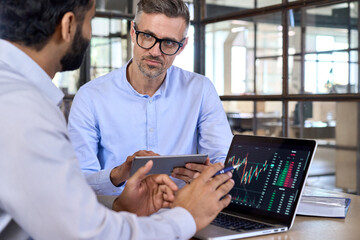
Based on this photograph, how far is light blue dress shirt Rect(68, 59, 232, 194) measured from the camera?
7.96 ft

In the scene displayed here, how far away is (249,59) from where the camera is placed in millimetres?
3961

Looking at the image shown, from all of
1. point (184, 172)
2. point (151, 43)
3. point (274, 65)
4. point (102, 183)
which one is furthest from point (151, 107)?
point (274, 65)

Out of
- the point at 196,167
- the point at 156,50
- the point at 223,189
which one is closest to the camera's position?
the point at 223,189

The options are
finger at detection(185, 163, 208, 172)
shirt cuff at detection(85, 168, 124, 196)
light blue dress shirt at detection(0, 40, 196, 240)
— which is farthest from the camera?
shirt cuff at detection(85, 168, 124, 196)

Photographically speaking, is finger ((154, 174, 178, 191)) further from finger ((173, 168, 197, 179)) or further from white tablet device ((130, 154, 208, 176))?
finger ((173, 168, 197, 179))

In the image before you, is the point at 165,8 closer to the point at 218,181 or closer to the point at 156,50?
the point at 156,50

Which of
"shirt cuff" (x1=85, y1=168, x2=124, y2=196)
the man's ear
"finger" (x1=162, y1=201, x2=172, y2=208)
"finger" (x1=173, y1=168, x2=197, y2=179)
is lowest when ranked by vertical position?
"shirt cuff" (x1=85, y1=168, x2=124, y2=196)

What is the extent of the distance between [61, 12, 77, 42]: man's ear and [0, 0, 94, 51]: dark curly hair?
0.04 feet

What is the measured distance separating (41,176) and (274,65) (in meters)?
2.98

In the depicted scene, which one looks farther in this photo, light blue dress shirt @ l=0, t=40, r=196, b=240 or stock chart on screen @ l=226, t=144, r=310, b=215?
stock chart on screen @ l=226, t=144, r=310, b=215

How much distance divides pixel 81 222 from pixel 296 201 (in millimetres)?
769

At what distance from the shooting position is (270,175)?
1.61 metres

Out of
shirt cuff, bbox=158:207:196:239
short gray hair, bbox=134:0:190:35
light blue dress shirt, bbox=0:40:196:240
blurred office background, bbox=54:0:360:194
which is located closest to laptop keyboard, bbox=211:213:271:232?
shirt cuff, bbox=158:207:196:239

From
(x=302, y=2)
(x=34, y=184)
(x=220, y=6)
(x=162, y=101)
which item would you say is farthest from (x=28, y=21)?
(x=220, y=6)
